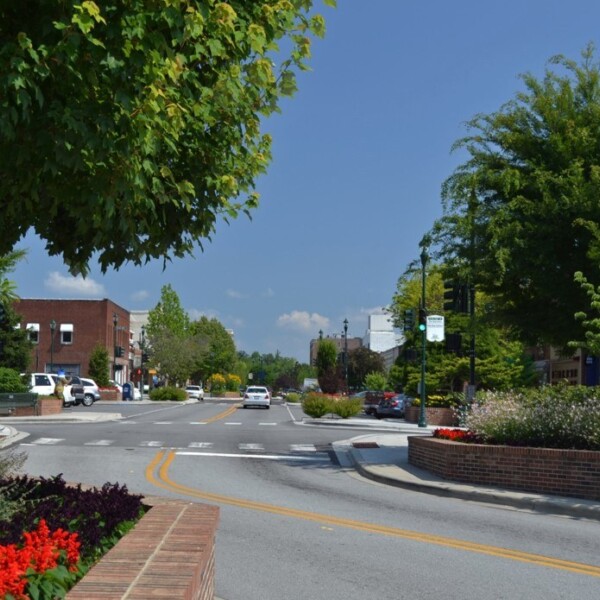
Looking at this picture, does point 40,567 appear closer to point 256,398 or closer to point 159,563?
point 159,563

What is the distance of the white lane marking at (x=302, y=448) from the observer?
2536 cm

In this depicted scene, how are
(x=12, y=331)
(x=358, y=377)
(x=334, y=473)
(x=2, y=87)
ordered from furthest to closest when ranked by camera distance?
(x=358, y=377), (x=12, y=331), (x=334, y=473), (x=2, y=87)

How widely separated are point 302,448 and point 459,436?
8.35m

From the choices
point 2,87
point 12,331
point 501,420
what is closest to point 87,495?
point 2,87

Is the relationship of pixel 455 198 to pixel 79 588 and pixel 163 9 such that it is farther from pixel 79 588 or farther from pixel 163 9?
pixel 79 588

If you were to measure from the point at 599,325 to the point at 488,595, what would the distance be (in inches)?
341

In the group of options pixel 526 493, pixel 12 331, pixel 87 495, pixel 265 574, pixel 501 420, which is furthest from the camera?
pixel 12 331

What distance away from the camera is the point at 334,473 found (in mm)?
19344

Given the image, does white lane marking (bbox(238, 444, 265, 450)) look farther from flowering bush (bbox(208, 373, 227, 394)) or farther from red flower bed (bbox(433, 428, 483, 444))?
flowering bush (bbox(208, 373, 227, 394))

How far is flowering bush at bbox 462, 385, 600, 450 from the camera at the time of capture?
618 inches

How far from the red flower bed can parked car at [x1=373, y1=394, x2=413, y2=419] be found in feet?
99.3

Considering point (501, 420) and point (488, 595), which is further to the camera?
point (501, 420)

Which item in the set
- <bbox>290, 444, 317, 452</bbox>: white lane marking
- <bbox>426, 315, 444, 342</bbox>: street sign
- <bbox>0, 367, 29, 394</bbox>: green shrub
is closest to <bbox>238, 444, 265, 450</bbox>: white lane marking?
<bbox>290, 444, 317, 452</bbox>: white lane marking

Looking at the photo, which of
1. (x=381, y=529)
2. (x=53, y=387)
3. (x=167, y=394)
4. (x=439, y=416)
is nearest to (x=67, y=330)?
(x=167, y=394)
